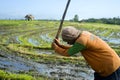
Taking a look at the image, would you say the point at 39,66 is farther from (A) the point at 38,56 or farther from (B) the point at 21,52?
(B) the point at 21,52

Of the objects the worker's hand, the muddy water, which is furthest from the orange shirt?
the muddy water

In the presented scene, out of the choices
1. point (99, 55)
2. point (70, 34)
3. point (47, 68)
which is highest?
point (70, 34)

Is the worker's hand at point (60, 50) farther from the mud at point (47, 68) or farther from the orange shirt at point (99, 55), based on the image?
the mud at point (47, 68)

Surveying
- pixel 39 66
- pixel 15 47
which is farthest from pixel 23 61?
pixel 15 47

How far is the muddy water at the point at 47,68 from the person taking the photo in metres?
10.1

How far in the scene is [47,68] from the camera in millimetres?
11344

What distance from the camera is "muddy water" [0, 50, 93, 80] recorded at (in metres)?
10.1

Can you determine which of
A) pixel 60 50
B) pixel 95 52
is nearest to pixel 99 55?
pixel 95 52

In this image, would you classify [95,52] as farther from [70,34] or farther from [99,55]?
[70,34]

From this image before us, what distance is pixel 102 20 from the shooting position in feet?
213

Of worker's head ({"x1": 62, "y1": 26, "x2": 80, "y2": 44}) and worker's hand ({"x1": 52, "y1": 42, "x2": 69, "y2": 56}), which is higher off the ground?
worker's head ({"x1": 62, "y1": 26, "x2": 80, "y2": 44})

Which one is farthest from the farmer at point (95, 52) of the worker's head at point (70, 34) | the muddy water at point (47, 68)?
the muddy water at point (47, 68)

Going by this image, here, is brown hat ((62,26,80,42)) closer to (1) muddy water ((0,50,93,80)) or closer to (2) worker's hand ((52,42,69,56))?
(2) worker's hand ((52,42,69,56))

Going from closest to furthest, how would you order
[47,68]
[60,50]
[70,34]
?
[70,34] → [60,50] → [47,68]
